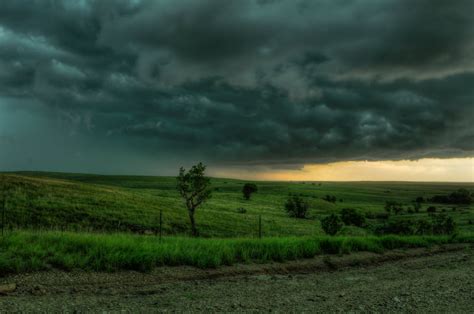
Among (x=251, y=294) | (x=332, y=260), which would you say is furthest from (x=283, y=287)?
(x=332, y=260)

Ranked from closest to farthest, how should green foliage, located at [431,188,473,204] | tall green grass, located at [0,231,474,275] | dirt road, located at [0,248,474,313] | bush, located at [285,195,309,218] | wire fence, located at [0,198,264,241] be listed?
dirt road, located at [0,248,474,313]
tall green grass, located at [0,231,474,275]
wire fence, located at [0,198,264,241]
bush, located at [285,195,309,218]
green foliage, located at [431,188,473,204]

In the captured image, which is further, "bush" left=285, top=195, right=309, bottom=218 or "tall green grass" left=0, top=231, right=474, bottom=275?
"bush" left=285, top=195, right=309, bottom=218

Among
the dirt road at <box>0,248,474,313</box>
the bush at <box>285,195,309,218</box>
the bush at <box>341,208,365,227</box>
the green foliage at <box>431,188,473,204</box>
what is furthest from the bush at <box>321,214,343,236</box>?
the green foliage at <box>431,188,473,204</box>

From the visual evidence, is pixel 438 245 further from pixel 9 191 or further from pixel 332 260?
pixel 9 191

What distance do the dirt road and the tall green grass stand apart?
19.3 inches

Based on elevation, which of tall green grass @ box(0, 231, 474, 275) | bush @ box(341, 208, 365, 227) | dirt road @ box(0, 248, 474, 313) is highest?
tall green grass @ box(0, 231, 474, 275)

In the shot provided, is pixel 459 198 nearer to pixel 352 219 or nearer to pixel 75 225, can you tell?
pixel 352 219

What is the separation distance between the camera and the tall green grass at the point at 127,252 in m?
10.9

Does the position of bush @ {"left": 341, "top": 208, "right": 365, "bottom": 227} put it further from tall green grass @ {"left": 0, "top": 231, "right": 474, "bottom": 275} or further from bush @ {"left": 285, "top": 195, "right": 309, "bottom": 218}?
tall green grass @ {"left": 0, "top": 231, "right": 474, "bottom": 275}

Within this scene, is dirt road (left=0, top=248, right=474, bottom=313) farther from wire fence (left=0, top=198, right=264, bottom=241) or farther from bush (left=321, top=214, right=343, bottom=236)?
bush (left=321, top=214, right=343, bottom=236)

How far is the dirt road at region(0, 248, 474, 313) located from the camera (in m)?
8.27

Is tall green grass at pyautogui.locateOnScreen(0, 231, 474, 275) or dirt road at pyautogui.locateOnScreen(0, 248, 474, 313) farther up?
tall green grass at pyautogui.locateOnScreen(0, 231, 474, 275)

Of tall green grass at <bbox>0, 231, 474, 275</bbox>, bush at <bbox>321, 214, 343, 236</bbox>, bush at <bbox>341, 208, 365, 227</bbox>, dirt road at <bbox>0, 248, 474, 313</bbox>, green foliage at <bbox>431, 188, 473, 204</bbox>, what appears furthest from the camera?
green foliage at <bbox>431, 188, 473, 204</bbox>

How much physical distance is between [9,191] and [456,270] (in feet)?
166
